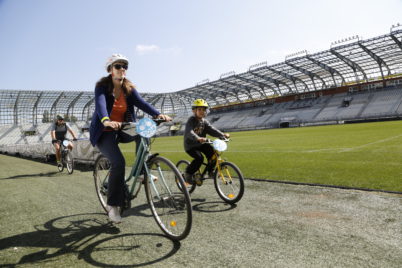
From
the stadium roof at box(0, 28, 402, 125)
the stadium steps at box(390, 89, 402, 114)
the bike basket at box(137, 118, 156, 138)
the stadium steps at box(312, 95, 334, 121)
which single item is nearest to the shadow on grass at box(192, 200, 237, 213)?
the bike basket at box(137, 118, 156, 138)

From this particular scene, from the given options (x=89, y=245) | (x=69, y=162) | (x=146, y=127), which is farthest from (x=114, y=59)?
(x=69, y=162)

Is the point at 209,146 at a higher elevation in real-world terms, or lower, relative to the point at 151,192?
higher

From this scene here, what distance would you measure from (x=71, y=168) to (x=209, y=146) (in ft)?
20.0

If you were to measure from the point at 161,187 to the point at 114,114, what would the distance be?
1227mm

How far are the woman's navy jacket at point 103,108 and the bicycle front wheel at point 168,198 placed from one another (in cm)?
78

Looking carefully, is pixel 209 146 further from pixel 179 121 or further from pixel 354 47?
pixel 179 121

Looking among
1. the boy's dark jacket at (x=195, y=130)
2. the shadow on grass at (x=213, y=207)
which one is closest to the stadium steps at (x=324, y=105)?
the boy's dark jacket at (x=195, y=130)

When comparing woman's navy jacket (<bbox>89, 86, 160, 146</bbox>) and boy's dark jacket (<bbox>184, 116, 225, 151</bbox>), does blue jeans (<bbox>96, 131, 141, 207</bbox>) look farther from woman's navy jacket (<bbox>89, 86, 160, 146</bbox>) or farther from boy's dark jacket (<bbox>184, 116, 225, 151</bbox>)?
boy's dark jacket (<bbox>184, 116, 225, 151</bbox>)

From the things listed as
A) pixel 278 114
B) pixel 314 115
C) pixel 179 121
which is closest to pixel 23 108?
pixel 179 121

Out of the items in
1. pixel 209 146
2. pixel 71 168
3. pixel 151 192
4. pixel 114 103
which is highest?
pixel 114 103

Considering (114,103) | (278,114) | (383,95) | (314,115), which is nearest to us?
(114,103)

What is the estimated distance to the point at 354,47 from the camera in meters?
38.8

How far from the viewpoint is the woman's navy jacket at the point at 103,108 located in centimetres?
326

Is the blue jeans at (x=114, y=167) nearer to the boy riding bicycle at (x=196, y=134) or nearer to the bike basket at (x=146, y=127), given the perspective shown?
the bike basket at (x=146, y=127)
